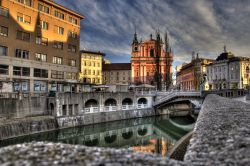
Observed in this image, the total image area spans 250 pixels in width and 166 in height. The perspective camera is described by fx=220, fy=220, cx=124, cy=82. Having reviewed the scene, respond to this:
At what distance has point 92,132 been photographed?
1660 inches

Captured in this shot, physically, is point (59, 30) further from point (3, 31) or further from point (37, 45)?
point (3, 31)

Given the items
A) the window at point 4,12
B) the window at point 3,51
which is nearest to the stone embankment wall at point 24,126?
the window at point 3,51

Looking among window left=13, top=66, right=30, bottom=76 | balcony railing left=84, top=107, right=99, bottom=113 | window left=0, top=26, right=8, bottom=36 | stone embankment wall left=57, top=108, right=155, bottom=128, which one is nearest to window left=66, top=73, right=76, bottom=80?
window left=13, top=66, right=30, bottom=76

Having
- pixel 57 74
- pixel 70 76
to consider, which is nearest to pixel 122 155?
pixel 57 74

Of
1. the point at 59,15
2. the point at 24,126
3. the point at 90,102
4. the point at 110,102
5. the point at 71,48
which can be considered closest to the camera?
the point at 24,126

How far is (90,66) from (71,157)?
4224 inches

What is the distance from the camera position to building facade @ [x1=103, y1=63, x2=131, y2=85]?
14500 cm

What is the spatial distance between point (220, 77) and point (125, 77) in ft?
190

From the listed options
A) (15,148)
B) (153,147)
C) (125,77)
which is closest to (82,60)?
(125,77)

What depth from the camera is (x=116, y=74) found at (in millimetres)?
145375

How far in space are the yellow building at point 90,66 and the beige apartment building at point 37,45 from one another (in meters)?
44.9

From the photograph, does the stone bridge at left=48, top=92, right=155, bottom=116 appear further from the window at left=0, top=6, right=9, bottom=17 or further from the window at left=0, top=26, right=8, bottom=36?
the window at left=0, top=6, right=9, bottom=17

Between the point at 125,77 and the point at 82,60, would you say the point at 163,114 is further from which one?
the point at 125,77

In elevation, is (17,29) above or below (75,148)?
above
